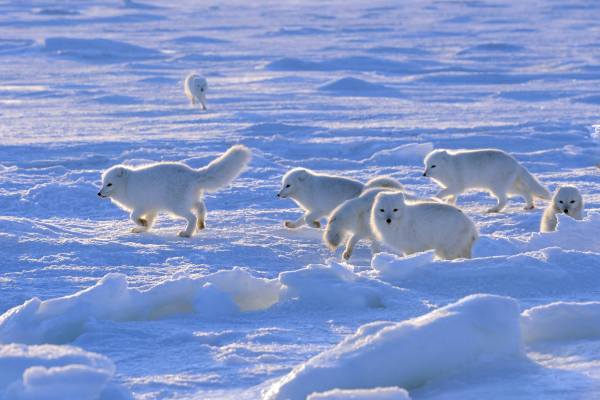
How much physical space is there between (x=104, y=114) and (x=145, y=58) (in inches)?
292

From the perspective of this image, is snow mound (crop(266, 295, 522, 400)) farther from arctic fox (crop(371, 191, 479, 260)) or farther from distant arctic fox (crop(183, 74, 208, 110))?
distant arctic fox (crop(183, 74, 208, 110))

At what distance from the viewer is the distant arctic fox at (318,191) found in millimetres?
5617

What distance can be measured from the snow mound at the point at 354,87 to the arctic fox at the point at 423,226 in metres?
8.45

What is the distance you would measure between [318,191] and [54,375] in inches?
136

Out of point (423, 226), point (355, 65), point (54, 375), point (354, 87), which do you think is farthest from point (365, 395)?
point (355, 65)

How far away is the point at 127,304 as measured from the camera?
11.8 ft

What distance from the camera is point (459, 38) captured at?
22000 mm

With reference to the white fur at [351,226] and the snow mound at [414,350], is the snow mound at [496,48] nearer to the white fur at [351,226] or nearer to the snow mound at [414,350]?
the white fur at [351,226]

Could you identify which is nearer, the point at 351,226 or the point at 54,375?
the point at 54,375

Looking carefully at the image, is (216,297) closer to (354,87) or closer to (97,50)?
(354,87)

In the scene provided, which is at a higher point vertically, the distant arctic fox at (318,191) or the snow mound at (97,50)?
the snow mound at (97,50)

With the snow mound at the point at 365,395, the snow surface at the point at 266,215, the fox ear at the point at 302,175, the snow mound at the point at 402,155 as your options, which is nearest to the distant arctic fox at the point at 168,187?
the snow surface at the point at 266,215

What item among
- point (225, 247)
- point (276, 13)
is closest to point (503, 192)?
point (225, 247)

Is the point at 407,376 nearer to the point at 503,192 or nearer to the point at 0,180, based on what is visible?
the point at 503,192
